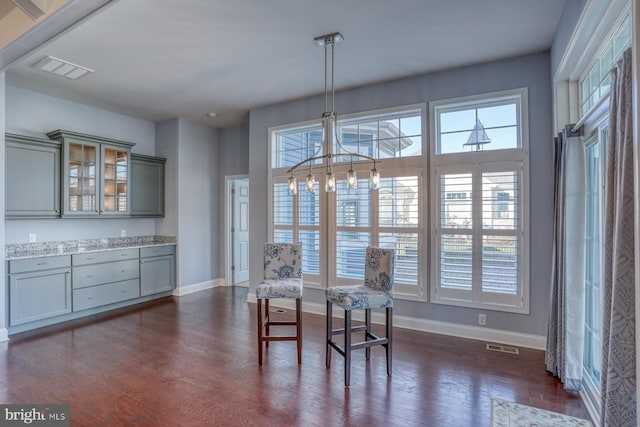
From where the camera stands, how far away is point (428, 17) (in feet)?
9.58

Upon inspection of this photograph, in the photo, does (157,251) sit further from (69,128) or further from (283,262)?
(283,262)

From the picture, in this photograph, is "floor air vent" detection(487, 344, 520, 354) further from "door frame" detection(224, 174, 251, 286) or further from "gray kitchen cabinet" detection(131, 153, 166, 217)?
"gray kitchen cabinet" detection(131, 153, 166, 217)

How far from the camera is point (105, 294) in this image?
4844 millimetres

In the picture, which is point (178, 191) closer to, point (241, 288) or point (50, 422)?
point (241, 288)

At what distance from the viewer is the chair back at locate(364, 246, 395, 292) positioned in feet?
9.79

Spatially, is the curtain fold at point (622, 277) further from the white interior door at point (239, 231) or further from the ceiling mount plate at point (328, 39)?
the white interior door at point (239, 231)

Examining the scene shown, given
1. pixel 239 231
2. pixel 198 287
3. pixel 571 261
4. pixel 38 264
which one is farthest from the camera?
pixel 239 231

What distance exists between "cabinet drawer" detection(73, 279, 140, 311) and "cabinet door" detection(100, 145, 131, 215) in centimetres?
109

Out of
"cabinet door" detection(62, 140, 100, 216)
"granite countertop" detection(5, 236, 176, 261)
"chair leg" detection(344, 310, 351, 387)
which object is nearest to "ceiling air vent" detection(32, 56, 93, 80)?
"cabinet door" detection(62, 140, 100, 216)

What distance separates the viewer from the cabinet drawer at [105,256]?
4.53 m

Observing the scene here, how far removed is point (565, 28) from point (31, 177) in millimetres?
5938

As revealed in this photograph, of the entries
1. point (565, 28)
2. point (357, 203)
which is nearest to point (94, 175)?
point (357, 203)

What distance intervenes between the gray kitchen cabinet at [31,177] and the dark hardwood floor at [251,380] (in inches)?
60.3

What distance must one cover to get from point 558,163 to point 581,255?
807mm
